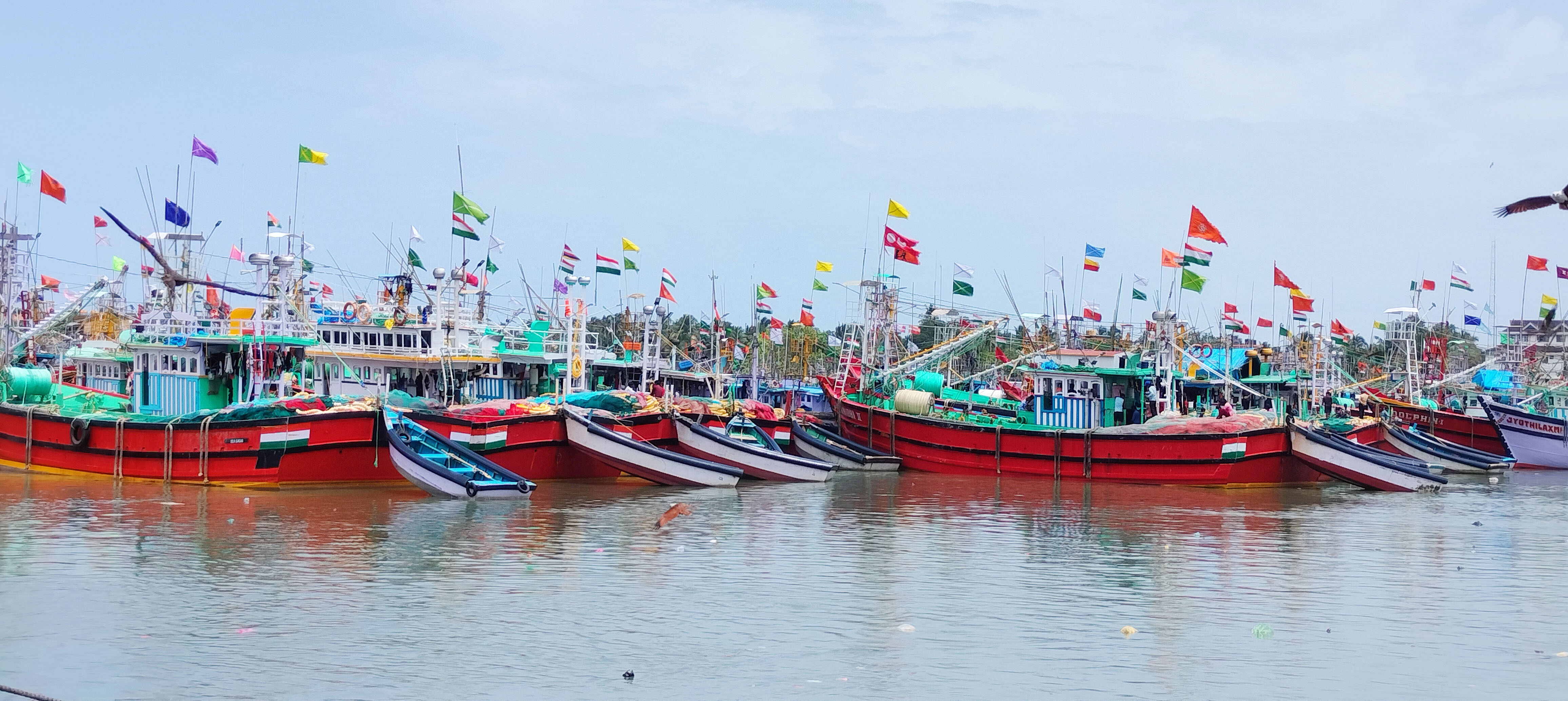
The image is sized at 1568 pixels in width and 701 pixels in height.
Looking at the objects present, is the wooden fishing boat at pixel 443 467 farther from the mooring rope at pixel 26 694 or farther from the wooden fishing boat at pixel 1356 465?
the wooden fishing boat at pixel 1356 465

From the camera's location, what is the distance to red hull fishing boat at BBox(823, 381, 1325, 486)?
35.6 m

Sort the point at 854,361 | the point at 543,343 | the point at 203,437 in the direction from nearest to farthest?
the point at 203,437
the point at 543,343
the point at 854,361

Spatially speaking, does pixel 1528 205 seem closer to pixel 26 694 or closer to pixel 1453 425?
pixel 26 694

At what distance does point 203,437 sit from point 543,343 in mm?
12110

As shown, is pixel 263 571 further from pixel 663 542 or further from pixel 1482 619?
pixel 1482 619

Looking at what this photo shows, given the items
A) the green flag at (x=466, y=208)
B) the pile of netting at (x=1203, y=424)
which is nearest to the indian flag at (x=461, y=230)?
the green flag at (x=466, y=208)

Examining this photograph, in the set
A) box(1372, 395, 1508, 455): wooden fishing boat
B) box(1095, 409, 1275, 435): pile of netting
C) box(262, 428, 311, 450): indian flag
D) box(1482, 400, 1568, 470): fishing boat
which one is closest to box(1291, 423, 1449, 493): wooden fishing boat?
box(1095, 409, 1275, 435): pile of netting

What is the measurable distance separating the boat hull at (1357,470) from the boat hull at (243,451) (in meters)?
23.1

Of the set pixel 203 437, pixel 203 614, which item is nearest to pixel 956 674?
pixel 203 614

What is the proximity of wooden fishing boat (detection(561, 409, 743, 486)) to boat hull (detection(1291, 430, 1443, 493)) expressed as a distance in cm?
1509

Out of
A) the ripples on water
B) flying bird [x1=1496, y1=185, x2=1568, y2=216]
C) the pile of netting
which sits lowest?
the ripples on water

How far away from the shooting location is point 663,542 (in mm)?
23328

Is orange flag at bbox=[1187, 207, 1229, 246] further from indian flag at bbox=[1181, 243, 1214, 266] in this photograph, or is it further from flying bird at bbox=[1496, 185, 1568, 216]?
Answer: flying bird at bbox=[1496, 185, 1568, 216]

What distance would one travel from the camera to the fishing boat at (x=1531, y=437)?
44469 mm
